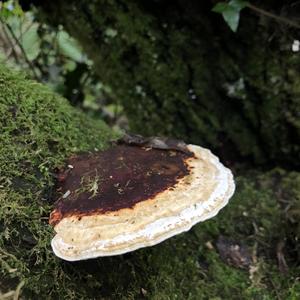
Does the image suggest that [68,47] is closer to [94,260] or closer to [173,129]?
[173,129]

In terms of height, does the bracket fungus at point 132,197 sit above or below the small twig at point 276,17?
below

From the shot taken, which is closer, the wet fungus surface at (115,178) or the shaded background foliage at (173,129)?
the wet fungus surface at (115,178)

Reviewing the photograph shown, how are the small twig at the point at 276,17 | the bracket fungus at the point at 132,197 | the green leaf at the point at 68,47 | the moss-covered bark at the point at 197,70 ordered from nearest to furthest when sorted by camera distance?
the bracket fungus at the point at 132,197 < the small twig at the point at 276,17 < the moss-covered bark at the point at 197,70 < the green leaf at the point at 68,47

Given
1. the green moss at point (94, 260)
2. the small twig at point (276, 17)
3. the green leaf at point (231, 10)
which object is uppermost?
the green leaf at point (231, 10)

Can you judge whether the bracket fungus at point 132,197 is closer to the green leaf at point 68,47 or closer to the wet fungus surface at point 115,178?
the wet fungus surface at point 115,178

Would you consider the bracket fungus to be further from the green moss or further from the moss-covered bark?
the moss-covered bark

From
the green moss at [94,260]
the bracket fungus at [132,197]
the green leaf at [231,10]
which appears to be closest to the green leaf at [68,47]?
the green moss at [94,260]

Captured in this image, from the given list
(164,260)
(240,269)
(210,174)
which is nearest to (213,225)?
(240,269)
